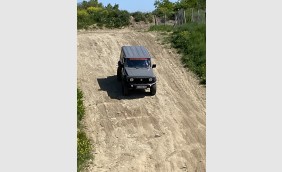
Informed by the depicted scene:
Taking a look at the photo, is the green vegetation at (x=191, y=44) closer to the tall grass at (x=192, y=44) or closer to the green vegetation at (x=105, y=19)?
the tall grass at (x=192, y=44)

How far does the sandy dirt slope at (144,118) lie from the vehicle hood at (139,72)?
1.52 meters

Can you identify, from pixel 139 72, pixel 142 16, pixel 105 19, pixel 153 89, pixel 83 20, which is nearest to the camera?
pixel 139 72

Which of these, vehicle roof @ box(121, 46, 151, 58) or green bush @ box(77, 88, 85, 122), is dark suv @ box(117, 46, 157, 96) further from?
green bush @ box(77, 88, 85, 122)

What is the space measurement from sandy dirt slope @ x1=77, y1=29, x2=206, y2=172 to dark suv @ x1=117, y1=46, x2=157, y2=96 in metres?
0.88

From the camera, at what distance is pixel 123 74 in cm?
2170

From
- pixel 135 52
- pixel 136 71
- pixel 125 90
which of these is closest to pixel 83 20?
pixel 135 52

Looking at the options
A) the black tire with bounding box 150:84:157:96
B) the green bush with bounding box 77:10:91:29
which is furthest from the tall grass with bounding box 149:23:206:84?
the green bush with bounding box 77:10:91:29

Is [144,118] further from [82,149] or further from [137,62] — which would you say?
[82,149]

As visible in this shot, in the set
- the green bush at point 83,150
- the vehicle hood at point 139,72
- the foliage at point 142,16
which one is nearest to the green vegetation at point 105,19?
the foliage at point 142,16

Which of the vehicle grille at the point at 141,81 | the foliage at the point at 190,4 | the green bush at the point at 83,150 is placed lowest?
the green bush at the point at 83,150

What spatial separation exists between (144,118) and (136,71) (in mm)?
2785

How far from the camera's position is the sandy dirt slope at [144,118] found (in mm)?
17047

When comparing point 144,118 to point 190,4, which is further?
point 190,4

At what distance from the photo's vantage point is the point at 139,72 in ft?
69.8
